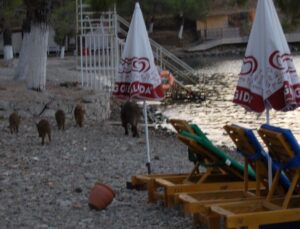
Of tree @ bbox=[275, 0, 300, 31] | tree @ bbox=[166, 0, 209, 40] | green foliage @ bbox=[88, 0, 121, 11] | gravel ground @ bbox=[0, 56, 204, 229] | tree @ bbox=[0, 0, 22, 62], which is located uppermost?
tree @ bbox=[166, 0, 209, 40]

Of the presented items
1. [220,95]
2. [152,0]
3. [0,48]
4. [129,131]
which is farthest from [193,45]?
[129,131]

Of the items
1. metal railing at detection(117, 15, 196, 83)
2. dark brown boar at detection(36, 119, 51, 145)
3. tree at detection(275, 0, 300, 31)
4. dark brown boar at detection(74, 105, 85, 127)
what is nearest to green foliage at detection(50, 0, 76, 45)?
metal railing at detection(117, 15, 196, 83)

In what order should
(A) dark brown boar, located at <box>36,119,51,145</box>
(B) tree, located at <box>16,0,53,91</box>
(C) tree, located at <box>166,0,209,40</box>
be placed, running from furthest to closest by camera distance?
(C) tree, located at <box>166,0,209,40</box>, (B) tree, located at <box>16,0,53,91</box>, (A) dark brown boar, located at <box>36,119,51,145</box>

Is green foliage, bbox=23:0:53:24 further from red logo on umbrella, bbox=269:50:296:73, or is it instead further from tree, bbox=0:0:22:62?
red logo on umbrella, bbox=269:50:296:73

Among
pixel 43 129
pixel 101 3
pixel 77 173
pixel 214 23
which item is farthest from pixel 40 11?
pixel 214 23

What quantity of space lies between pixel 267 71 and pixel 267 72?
1 centimetres

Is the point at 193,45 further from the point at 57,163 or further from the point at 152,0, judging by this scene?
the point at 57,163

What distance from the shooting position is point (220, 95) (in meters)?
33.0

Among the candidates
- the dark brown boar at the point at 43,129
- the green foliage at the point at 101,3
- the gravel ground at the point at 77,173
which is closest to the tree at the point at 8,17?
the green foliage at the point at 101,3

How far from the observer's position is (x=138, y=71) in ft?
32.7

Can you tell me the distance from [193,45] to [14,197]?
6944 centimetres

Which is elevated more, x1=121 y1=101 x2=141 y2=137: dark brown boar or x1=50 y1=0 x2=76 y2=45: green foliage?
x1=50 y1=0 x2=76 y2=45: green foliage

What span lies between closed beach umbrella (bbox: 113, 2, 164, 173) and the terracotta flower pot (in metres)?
1.93

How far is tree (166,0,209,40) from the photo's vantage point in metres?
68.4
